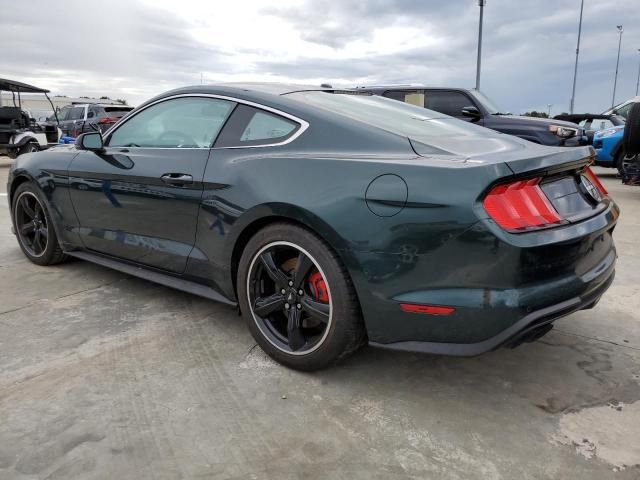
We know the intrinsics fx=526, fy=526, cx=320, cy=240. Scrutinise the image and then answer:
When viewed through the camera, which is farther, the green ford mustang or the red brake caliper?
the red brake caliper

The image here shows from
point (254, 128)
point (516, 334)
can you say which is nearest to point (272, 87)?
point (254, 128)

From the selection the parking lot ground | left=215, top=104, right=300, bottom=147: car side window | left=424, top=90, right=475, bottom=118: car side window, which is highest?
left=424, top=90, right=475, bottom=118: car side window

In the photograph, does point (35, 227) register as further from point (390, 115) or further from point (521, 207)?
point (521, 207)

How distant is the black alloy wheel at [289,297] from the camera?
2461 mm

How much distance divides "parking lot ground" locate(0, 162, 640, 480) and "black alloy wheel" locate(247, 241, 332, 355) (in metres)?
0.19

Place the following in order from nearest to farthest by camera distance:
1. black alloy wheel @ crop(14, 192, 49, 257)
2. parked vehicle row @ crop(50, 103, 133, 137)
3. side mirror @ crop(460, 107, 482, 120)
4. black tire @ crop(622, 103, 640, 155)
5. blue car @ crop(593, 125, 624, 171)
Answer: black alloy wheel @ crop(14, 192, 49, 257) < black tire @ crop(622, 103, 640, 155) < side mirror @ crop(460, 107, 482, 120) < blue car @ crop(593, 125, 624, 171) < parked vehicle row @ crop(50, 103, 133, 137)

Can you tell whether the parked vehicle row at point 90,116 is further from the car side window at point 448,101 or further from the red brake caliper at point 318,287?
the red brake caliper at point 318,287

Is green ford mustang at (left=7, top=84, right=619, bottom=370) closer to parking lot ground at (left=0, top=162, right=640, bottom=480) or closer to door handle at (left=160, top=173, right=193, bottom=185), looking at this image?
door handle at (left=160, top=173, right=193, bottom=185)

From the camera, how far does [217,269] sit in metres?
2.86

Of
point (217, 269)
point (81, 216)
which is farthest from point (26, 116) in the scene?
point (217, 269)

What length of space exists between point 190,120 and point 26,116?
1329cm

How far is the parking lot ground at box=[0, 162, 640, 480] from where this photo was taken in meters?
1.97

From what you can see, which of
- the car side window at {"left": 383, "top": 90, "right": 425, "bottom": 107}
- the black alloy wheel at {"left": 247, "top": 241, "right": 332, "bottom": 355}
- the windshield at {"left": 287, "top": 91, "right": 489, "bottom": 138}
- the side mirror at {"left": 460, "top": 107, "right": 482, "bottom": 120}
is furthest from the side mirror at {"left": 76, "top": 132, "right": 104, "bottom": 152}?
the side mirror at {"left": 460, "top": 107, "right": 482, "bottom": 120}

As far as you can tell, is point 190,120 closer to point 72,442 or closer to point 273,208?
point 273,208
